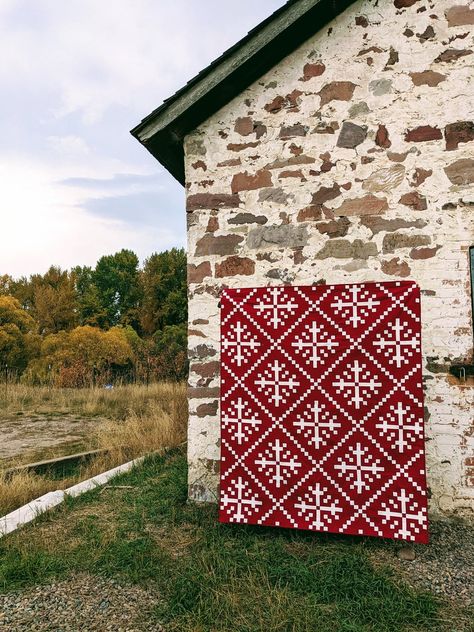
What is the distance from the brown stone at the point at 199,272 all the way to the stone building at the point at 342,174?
1 centimetres

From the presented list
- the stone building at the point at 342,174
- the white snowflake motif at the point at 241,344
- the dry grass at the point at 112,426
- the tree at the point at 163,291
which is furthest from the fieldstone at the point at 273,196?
the tree at the point at 163,291

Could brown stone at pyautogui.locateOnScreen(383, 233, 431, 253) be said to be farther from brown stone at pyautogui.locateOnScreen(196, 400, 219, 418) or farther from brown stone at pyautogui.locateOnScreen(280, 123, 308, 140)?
brown stone at pyautogui.locateOnScreen(196, 400, 219, 418)

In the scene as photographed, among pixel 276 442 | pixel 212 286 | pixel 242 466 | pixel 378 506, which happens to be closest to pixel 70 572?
pixel 242 466

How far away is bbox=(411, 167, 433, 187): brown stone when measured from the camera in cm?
382

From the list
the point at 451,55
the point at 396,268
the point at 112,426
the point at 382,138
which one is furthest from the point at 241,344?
the point at 112,426

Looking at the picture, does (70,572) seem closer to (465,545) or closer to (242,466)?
(242,466)

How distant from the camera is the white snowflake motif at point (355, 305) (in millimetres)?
3387

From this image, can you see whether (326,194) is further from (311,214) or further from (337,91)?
(337,91)

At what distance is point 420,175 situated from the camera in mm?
3834

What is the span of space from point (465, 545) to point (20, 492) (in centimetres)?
392

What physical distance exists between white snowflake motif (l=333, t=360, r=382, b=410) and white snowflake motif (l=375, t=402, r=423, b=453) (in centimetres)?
18

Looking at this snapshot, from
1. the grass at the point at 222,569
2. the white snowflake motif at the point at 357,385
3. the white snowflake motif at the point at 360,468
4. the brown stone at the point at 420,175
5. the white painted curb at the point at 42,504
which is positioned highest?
the brown stone at the point at 420,175

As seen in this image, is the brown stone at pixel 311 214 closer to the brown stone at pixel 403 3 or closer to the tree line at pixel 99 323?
the brown stone at pixel 403 3

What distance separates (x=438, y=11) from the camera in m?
3.90
